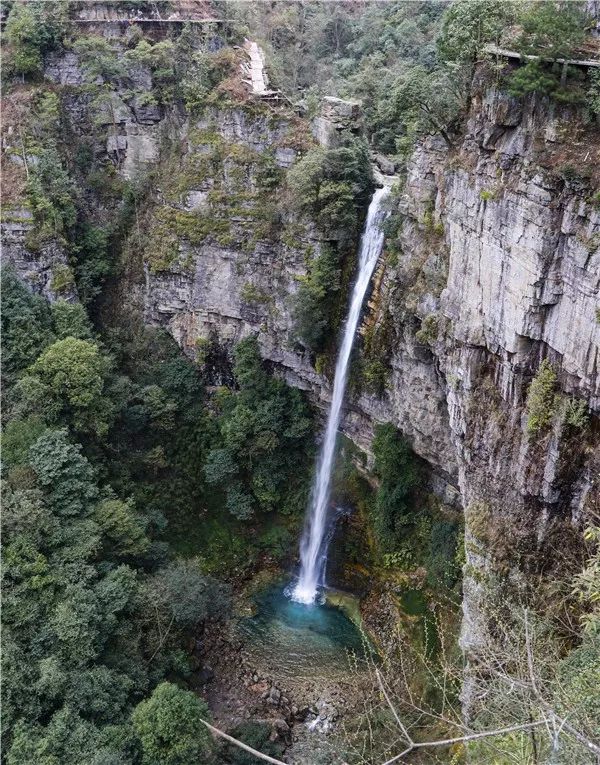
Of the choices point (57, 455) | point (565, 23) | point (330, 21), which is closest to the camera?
point (565, 23)

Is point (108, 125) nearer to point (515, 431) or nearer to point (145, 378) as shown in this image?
point (145, 378)

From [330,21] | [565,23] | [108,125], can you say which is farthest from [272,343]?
[330,21]

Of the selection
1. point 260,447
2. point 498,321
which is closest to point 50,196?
point 260,447

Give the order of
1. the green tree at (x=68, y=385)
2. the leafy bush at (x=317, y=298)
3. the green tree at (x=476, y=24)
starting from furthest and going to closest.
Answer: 1. the leafy bush at (x=317, y=298)
2. the green tree at (x=68, y=385)
3. the green tree at (x=476, y=24)

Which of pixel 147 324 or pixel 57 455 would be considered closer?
pixel 57 455

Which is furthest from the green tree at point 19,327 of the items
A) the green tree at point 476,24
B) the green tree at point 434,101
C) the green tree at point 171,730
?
the green tree at point 476,24

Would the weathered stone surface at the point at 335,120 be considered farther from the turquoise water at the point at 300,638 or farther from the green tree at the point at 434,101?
the turquoise water at the point at 300,638

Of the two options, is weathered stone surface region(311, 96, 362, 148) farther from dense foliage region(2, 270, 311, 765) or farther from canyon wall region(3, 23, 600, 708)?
dense foliage region(2, 270, 311, 765)

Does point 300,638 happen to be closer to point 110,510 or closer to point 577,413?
point 110,510
